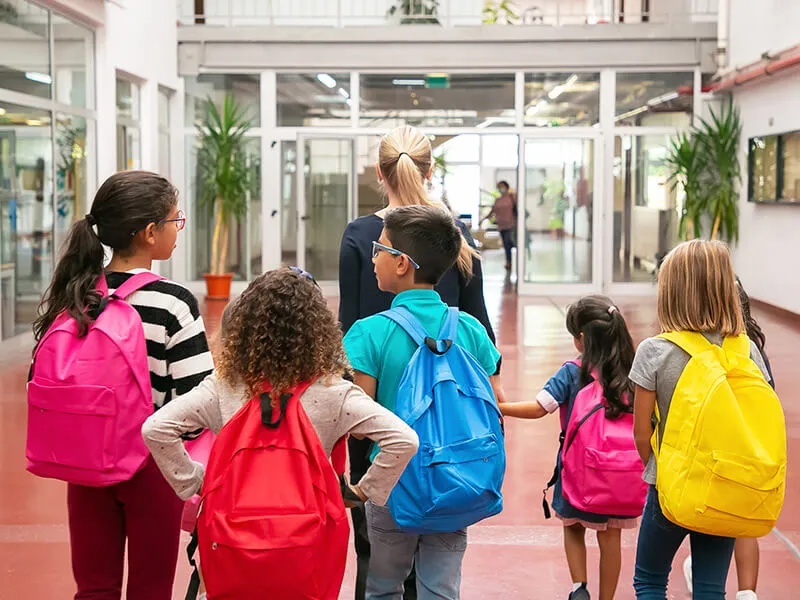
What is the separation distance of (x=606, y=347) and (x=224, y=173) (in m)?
11.2

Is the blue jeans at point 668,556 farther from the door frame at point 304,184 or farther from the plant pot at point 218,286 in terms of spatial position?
the door frame at point 304,184

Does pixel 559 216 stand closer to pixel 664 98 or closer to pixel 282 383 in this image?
pixel 664 98

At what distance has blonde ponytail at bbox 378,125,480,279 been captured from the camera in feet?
9.29

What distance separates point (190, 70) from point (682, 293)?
12.5 metres

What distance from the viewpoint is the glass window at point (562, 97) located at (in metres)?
14.4

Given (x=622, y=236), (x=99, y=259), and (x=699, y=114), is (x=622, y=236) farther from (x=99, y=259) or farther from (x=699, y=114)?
(x=99, y=259)

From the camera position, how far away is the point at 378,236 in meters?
2.86

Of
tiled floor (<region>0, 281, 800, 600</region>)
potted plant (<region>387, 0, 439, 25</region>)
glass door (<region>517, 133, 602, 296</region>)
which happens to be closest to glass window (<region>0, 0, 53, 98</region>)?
tiled floor (<region>0, 281, 800, 600</region>)

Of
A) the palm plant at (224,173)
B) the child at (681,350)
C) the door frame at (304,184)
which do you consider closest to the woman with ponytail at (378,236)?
the child at (681,350)

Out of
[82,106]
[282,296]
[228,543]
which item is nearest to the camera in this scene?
[228,543]

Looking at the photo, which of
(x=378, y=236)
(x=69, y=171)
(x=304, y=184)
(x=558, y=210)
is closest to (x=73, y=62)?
(x=69, y=171)

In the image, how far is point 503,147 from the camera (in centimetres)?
2802

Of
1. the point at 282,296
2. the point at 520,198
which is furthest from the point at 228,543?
the point at 520,198

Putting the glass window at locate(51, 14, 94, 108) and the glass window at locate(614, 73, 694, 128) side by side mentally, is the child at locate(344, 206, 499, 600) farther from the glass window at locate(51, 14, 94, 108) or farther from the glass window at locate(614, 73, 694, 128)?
the glass window at locate(614, 73, 694, 128)
